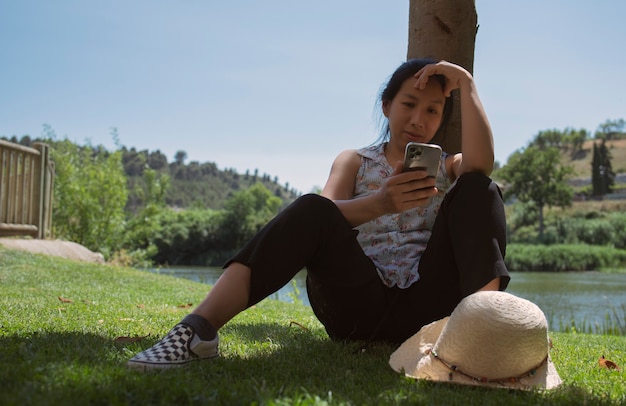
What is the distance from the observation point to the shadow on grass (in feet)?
4.78

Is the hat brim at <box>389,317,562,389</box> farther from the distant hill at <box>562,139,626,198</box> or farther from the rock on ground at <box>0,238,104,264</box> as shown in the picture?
the distant hill at <box>562,139,626,198</box>

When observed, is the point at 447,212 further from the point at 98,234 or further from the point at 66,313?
the point at 98,234

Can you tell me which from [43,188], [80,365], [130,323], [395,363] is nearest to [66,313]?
[130,323]

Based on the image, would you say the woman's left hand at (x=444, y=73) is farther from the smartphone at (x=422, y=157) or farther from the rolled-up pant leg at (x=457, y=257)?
the rolled-up pant leg at (x=457, y=257)

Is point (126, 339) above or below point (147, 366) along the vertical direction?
below

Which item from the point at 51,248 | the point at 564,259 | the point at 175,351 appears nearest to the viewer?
the point at 175,351

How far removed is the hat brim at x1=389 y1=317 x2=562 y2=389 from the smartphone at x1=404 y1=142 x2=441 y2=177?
0.62 m

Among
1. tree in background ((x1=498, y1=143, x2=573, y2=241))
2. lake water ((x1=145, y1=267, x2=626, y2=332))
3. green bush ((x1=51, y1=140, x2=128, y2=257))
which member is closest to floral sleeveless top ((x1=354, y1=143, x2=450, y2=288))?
lake water ((x1=145, y1=267, x2=626, y2=332))

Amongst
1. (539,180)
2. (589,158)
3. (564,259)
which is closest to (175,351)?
(564,259)

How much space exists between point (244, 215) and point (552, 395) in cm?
4685

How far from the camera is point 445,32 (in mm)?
3627

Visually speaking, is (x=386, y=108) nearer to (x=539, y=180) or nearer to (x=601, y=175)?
(x=539, y=180)

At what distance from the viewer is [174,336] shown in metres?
1.87

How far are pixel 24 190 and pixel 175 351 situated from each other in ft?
28.3
